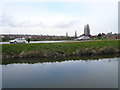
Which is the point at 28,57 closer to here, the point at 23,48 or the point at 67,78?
the point at 23,48

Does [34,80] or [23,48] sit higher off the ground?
[23,48]

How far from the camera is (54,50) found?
21.4m

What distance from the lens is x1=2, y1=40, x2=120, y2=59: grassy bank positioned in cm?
2011

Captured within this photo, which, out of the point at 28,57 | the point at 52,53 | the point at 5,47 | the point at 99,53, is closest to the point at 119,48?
the point at 99,53

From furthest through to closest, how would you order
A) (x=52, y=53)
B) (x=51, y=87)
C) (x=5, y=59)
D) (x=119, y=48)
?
(x=119, y=48)
(x=52, y=53)
(x=5, y=59)
(x=51, y=87)

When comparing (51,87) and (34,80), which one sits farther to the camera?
(34,80)

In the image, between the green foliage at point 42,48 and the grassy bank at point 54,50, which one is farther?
the green foliage at point 42,48

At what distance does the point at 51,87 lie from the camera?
8859 mm

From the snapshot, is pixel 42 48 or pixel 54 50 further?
pixel 42 48

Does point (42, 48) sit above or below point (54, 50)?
above

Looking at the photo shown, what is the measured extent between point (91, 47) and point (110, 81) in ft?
47.4

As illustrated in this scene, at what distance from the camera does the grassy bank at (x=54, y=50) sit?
20.1 metres

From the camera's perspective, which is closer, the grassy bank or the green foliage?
the grassy bank

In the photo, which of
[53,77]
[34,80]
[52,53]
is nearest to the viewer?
[34,80]
